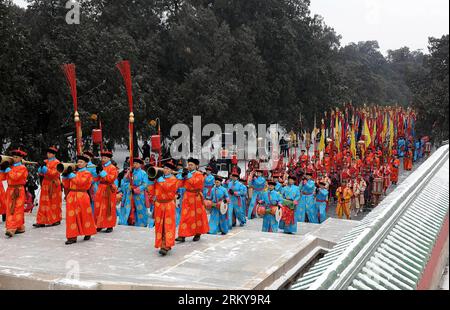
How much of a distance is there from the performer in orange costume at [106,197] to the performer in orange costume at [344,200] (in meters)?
6.70

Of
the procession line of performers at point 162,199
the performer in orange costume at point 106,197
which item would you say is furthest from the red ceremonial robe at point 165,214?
the performer in orange costume at point 106,197

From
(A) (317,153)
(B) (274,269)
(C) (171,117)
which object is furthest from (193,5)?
(B) (274,269)

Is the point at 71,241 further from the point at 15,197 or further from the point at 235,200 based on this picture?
the point at 235,200

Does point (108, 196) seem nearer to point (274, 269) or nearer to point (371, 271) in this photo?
point (274, 269)

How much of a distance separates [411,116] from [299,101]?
19.7 ft

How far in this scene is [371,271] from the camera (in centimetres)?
338

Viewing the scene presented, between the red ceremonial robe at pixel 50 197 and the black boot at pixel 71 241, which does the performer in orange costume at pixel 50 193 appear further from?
the black boot at pixel 71 241

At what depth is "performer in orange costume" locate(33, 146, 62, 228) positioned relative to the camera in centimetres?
809

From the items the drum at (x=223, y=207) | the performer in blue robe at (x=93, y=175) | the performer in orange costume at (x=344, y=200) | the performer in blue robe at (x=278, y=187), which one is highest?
the performer in blue robe at (x=93, y=175)

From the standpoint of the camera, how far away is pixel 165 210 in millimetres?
6660

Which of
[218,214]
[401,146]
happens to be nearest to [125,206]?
[218,214]

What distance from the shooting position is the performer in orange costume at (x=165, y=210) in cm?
658

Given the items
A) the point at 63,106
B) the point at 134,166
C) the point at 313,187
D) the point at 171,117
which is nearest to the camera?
the point at 134,166

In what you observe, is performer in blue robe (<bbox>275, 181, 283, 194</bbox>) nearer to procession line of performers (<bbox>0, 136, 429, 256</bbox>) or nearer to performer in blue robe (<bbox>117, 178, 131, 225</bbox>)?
procession line of performers (<bbox>0, 136, 429, 256</bbox>)
